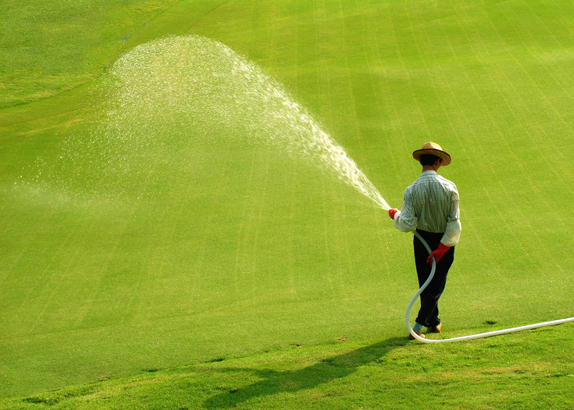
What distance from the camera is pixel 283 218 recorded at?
625 centimetres

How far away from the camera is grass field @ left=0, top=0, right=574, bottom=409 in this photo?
336 centimetres

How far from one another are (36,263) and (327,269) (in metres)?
3.41

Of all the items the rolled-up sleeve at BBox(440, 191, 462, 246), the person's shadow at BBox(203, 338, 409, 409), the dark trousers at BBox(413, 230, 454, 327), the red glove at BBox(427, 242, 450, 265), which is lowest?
the person's shadow at BBox(203, 338, 409, 409)

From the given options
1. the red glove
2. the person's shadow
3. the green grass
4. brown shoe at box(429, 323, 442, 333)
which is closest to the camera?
the green grass

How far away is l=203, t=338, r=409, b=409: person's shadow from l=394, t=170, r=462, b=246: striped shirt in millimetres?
895

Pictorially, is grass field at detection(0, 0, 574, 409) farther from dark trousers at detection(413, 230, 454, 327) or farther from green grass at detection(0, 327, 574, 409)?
dark trousers at detection(413, 230, 454, 327)

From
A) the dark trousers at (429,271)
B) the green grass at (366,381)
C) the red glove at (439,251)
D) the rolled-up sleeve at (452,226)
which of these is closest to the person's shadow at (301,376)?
the green grass at (366,381)

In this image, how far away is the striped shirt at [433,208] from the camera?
3.44 metres

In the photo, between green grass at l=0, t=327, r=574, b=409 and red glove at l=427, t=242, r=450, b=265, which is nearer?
green grass at l=0, t=327, r=574, b=409

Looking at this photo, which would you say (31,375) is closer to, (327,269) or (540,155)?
(327,269)

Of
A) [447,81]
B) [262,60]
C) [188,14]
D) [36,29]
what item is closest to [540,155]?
[447,81]

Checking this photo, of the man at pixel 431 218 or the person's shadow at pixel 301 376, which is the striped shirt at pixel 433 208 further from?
the person's shadow at pixel 301 376

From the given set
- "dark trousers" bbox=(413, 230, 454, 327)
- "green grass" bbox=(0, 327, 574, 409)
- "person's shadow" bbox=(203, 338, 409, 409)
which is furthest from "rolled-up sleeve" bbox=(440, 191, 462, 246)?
"person's shadow" bbox=(203, 338, 409, 409)

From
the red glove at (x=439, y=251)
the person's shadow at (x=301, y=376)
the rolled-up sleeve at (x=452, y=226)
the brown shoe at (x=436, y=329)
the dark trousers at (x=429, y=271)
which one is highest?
the rolled-up sleeve at (x=452, y=226)
